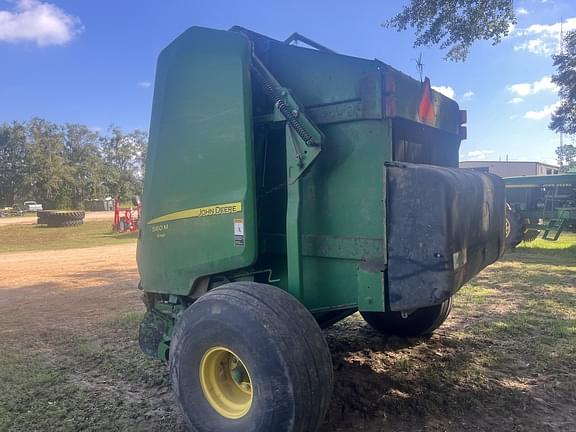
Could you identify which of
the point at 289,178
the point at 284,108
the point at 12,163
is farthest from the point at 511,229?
the point at 12,163

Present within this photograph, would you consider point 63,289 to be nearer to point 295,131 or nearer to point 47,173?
point 295,131

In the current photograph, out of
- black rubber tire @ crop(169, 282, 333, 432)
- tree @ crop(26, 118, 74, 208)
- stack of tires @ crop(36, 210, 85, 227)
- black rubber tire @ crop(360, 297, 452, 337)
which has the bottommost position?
black rubber tire @ crop(360, 297, 452, 337)

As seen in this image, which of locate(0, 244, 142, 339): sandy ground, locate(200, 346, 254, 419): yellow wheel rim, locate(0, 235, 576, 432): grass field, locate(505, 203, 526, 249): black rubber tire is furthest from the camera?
locate(0, 244, 142, 339): sandy ground

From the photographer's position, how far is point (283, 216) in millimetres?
3451

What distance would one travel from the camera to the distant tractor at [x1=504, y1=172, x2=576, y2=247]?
42.6ft

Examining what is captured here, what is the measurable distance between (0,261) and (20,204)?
53824 mm

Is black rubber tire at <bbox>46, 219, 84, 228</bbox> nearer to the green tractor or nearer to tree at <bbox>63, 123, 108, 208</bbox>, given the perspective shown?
the green tractor

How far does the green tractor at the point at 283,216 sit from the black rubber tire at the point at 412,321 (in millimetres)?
1159

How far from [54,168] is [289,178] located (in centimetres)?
6612

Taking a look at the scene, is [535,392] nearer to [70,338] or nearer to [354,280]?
[354,280]

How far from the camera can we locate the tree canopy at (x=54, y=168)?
199 feet

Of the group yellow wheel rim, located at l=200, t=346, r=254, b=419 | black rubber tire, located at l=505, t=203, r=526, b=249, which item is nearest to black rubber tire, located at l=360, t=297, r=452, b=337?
black rubber tire, located at l=505, t=203, r=526, b=249

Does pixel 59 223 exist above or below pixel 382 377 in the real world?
above

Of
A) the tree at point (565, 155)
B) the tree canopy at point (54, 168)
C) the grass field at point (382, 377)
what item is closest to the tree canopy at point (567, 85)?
the grass field at point (382, 377)
